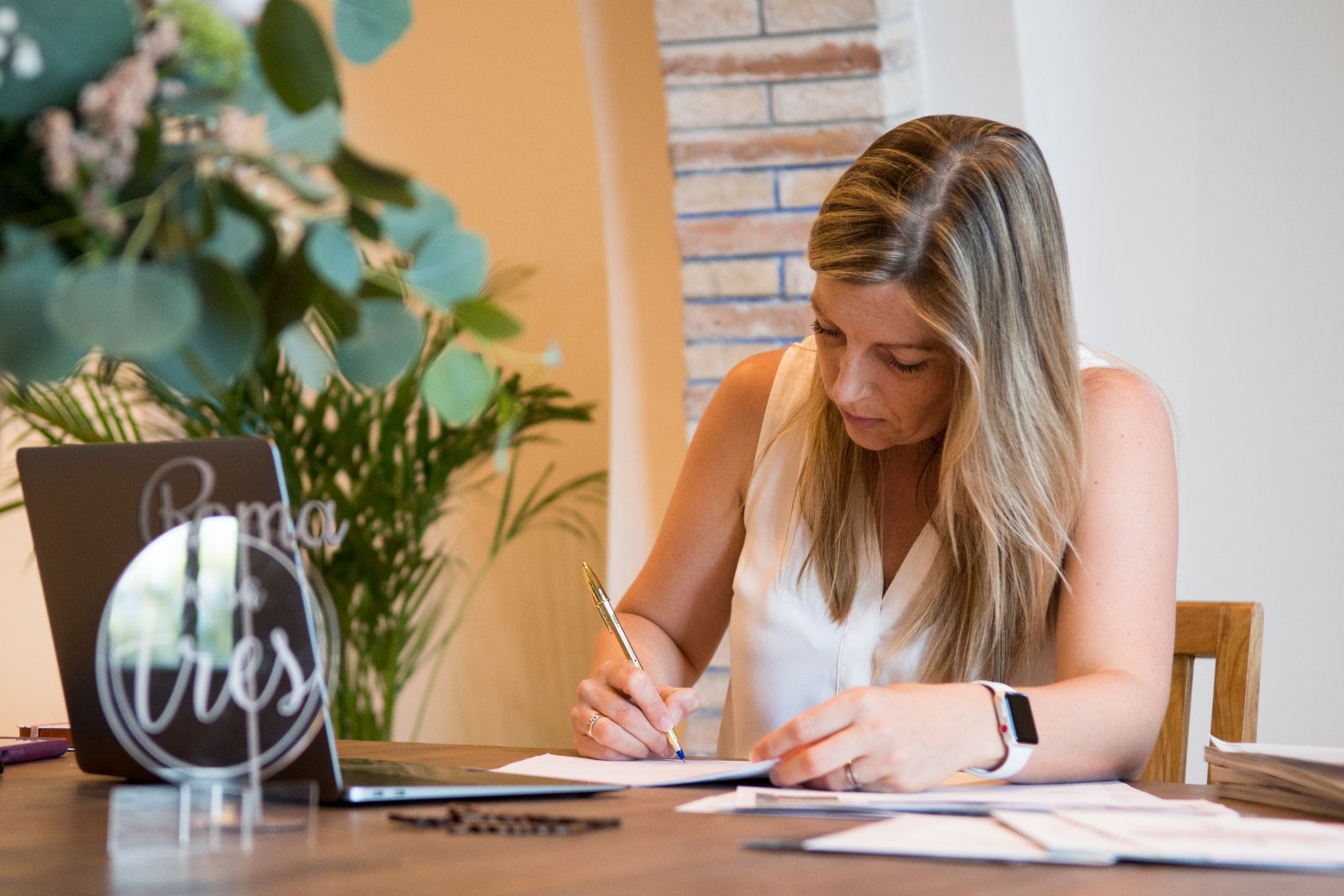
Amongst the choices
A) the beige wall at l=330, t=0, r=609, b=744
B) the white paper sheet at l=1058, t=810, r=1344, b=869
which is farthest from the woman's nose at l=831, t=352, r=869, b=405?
the beige wall at l=330, t=0, r=609, b=744

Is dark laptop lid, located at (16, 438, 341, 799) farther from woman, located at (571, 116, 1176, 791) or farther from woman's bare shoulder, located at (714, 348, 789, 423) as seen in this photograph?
woman's bare shoulder, located at (714, 348, 789, 423)

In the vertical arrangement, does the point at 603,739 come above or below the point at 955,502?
below

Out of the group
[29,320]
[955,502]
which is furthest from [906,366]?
[29,320]

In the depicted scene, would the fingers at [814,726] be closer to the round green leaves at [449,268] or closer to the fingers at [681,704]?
the fingers at [681,704]

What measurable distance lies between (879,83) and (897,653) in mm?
1180

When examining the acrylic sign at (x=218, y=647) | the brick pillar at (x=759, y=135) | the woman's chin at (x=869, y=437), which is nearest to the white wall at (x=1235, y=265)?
the brick pillar at (x=759, y=135)

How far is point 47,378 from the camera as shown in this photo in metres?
0.26

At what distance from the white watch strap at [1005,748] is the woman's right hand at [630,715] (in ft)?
0.94

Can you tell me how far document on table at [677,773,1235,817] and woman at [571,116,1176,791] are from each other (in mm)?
75

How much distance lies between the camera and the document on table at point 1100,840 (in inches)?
31.7

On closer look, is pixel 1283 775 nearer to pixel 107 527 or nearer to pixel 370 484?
pixel 107 527

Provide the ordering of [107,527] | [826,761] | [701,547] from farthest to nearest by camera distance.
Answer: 1. [701,547]
2. [826,761]
3. [107,527]

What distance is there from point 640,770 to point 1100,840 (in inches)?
18.0

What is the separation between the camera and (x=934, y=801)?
3.37 feet
